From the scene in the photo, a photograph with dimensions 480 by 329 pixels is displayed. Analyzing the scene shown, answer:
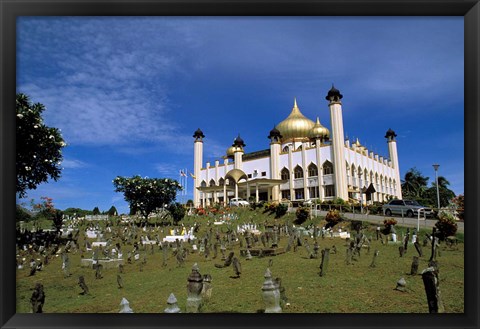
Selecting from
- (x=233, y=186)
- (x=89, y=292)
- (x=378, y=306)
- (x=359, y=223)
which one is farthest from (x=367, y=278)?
(x=233, y=186)

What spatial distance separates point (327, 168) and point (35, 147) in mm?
33841

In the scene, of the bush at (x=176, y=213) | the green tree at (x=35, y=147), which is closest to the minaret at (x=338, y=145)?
the bush at (x=176, y=213)

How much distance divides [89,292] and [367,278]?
644 cm

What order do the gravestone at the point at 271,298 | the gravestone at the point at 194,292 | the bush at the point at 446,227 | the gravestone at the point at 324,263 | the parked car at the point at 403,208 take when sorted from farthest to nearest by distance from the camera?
the parked car at the point at 403,208 < the bush at the point at 446,227 < the gravestone at the point at 324,263 < the gravestone at the point at 194,292 < the gravestone at the point at 271,298

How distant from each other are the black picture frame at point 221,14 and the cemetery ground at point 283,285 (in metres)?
0.80

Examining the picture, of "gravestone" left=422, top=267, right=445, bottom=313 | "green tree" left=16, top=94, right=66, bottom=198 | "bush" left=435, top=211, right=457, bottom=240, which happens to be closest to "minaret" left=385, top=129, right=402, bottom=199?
"bush" left=435, top=211, right=457, bottom=240

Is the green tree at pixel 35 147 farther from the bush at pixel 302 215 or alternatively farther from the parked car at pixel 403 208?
the parked car at pixel 403 208

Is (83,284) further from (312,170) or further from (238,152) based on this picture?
(238,152)

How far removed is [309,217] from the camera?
2534cm

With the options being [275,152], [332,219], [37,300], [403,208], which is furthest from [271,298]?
[275,152]

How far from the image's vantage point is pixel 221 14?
15.3ft

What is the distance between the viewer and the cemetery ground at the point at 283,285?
20.1ft

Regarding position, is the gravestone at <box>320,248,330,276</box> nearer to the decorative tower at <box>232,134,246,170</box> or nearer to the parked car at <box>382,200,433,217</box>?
the parked car at <box>382,200,433,217</box>
